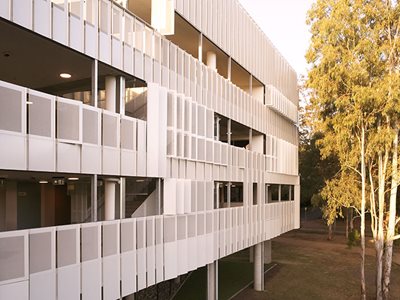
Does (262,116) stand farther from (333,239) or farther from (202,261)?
(333,239)

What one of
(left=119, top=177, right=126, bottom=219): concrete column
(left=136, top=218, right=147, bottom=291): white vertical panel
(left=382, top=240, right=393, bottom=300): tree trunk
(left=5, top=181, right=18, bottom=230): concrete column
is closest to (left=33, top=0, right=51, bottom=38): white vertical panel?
(left=119, top=177, right=126, bottom=219): concrete column

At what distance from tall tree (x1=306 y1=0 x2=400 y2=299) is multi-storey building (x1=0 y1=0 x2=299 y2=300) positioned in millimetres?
4692

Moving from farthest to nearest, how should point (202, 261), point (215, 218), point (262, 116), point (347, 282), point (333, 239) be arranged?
point (333, 239), point (347, 282), point (262, 116), point (215, 218), point (202, 261)

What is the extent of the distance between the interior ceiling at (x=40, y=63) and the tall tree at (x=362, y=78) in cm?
1478

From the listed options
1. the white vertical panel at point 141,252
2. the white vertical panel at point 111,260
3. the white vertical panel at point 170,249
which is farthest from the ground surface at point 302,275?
the white vertical panel at point 111,260

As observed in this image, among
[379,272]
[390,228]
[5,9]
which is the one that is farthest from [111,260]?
[390,228]

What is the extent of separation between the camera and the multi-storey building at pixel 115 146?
9648 millimetres

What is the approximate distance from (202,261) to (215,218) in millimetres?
2206

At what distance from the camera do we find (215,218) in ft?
62.3

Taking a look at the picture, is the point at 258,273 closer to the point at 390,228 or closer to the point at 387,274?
the point at 387,274

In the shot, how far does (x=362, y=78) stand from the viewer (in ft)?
77.3

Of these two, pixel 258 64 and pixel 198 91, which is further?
pixel 258 64

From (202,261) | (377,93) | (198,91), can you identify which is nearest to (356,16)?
(377,93)

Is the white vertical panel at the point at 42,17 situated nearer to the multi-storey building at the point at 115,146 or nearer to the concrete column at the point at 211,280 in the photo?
the multi-storey building at the point at 115,146
